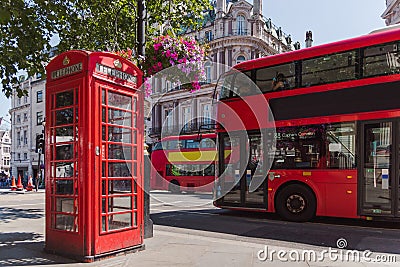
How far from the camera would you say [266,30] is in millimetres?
35844

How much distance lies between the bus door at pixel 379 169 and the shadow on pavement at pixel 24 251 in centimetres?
648

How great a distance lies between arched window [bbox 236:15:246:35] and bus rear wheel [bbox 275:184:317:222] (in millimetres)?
26652

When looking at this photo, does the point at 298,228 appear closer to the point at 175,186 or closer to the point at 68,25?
the point at 68,25

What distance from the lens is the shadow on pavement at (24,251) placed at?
496cm

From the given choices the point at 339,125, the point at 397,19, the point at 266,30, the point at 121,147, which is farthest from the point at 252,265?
the point at 266,30

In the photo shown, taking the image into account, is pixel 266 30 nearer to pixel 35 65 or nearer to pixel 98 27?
pixel 98 27

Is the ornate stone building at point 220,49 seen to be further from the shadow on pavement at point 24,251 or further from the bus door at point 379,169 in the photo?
the shadow on pavement at point 24,251

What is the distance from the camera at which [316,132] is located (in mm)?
8977

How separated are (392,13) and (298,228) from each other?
2921 cm

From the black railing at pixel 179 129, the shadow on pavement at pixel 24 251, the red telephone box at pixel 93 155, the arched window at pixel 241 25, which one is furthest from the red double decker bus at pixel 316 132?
the arched window at pixel 241 25

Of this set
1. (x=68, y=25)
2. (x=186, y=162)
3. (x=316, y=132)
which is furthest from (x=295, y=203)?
(x=186, y=162)

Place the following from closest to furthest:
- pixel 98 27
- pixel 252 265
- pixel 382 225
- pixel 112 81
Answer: pixel 252 265 → pixel 112 81 → pixel 382 225 → pixel 98 27

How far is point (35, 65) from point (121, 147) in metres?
3.35

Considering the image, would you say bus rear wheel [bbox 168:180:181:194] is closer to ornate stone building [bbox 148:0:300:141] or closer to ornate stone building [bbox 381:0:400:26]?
ornate stone building [bbox 148:0:300:141]
